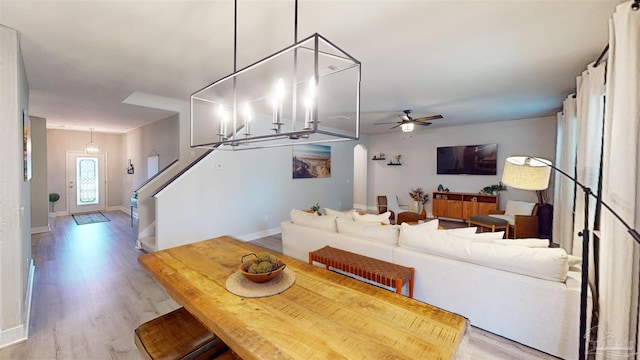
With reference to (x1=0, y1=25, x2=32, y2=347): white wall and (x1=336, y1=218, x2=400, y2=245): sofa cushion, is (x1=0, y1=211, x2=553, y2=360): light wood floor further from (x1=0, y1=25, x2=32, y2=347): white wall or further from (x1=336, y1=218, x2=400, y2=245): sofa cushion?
(x1=336, y1=218, x2=400, y2=245): sofa cushion

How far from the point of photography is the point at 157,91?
420cm

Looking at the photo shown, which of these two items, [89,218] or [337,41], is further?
[89,218]

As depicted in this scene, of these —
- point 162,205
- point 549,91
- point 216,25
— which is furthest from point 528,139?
point 162,205

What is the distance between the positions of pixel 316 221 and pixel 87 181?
343 inches

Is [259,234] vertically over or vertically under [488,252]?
under

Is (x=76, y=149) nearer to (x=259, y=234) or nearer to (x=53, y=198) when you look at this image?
(x=53, y=198)

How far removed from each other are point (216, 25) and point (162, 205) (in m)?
3.00

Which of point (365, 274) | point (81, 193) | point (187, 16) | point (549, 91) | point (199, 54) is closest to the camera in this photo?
point (187, 16)

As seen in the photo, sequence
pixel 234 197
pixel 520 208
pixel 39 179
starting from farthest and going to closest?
1. pixel 39 179
2. pixel 520 208
3. pixel 234 197

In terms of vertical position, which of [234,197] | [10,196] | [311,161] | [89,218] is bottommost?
[89,218]

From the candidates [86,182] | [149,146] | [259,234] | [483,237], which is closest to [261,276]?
[483,237]

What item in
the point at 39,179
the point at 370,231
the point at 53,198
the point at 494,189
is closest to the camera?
the point at 370,231

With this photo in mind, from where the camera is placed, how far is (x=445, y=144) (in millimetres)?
7281

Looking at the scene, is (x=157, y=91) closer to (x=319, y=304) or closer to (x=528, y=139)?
(x=319, y=304)
